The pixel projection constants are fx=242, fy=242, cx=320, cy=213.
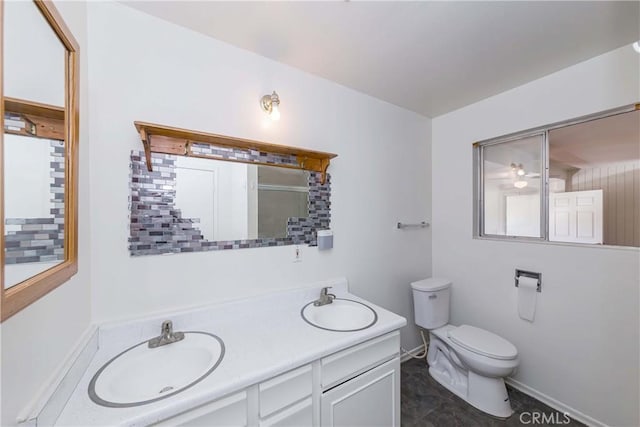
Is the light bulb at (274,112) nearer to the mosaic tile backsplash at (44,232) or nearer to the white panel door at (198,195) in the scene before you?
the white panel door at (198,195)

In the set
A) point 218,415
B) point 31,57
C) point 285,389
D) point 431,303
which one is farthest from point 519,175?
point 31,57

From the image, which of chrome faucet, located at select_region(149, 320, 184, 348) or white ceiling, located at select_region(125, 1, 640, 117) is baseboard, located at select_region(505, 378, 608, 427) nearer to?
white ceiling, located at select_region(125, 1, 640, 117)

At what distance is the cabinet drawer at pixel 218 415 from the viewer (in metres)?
0.78

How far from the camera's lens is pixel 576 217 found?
5.49ft

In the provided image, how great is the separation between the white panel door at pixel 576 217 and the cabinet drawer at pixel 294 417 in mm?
1998

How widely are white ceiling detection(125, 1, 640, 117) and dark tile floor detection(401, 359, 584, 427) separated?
234cm

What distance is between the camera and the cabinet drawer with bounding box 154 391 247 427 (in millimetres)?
782

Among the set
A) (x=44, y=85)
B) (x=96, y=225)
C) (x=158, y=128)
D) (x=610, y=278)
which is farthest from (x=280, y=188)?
(x=610, y=278)

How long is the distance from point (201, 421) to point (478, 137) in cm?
260

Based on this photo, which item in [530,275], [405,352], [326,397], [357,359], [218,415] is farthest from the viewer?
[405,352]

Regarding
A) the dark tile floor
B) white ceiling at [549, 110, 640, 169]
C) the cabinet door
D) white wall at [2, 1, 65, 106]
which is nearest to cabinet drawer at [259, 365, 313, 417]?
the cabinet door

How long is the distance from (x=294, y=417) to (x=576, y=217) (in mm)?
2159

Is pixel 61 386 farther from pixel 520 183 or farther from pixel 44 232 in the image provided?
pixel 520 183

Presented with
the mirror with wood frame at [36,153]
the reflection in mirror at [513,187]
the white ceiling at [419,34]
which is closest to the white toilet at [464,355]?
the reflection in mirror at [513,187]
